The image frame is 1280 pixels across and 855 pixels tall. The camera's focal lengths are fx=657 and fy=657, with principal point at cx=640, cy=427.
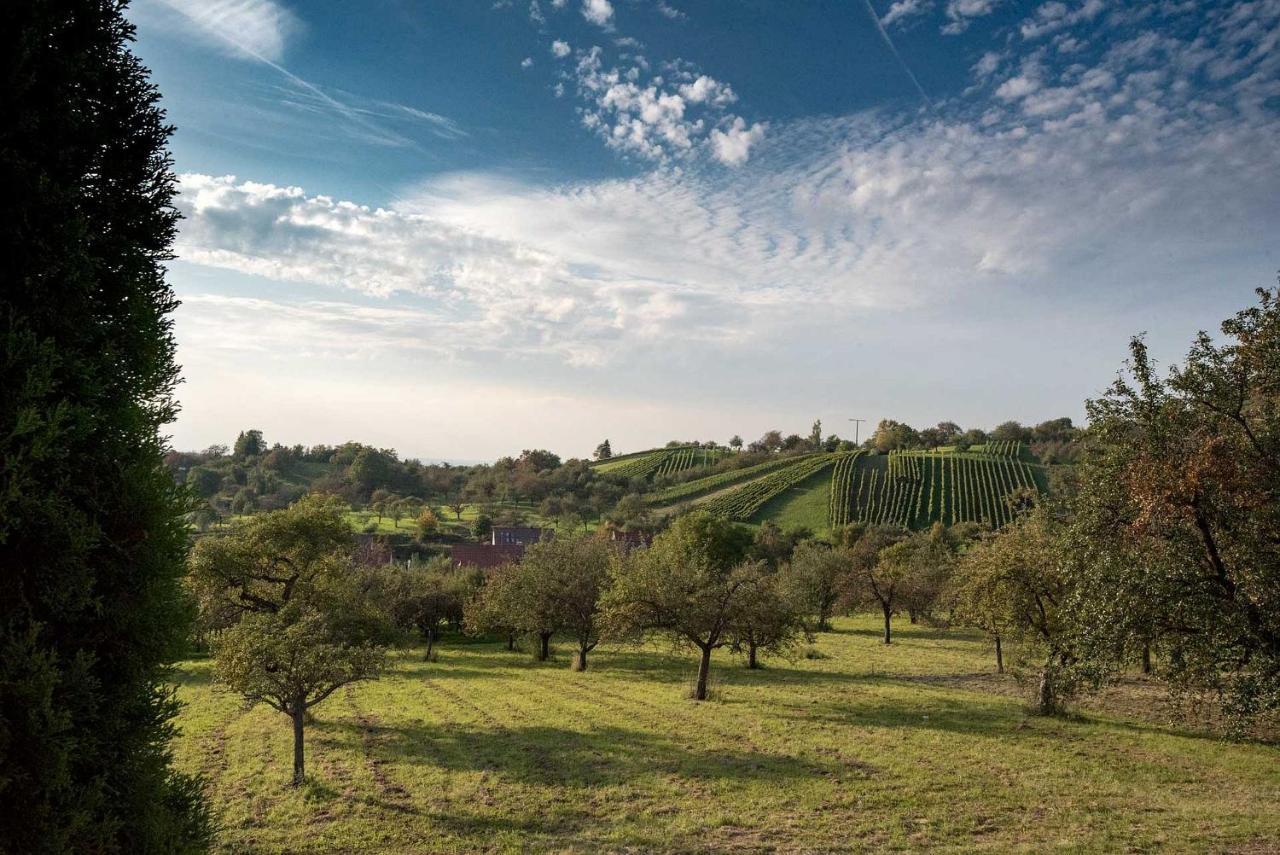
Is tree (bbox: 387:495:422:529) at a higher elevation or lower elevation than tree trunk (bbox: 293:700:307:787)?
higher

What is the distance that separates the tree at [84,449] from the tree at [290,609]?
13.1 metres

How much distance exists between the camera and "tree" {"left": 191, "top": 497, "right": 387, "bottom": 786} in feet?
62.4

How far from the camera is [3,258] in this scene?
5.82 meters

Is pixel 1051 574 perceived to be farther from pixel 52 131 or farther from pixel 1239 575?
pixel 52 131

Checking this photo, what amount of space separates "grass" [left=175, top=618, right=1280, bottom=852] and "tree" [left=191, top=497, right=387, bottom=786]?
8.37 feet

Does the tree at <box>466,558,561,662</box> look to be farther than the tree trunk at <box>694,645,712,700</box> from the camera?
Yes

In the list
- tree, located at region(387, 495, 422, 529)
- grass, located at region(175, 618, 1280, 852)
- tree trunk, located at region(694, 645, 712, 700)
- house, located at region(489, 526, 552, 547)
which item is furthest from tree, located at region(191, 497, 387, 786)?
tree, located at region(387, 495, 422, 529)

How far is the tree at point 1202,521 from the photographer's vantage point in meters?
13.4

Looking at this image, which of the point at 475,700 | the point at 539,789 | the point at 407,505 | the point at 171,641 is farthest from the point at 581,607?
the point at 407,505

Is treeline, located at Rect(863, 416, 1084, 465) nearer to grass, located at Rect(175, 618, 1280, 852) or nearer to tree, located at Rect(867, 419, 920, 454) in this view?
tree, located at Rect(867, 419, 920, 454)

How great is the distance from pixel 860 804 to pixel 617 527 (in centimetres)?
8696

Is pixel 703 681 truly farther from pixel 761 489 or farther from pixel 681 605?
pixel 761 489

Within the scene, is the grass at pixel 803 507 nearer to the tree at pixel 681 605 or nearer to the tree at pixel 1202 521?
the tree at pixel 681 605

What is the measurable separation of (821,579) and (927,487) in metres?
66.2
